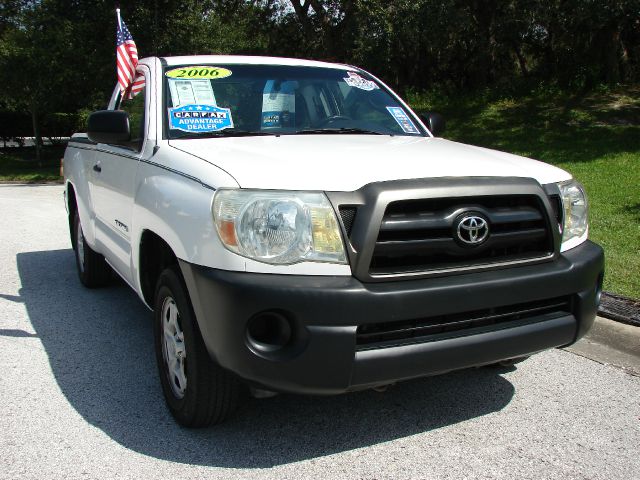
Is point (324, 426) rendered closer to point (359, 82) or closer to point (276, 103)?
point (276, 103)

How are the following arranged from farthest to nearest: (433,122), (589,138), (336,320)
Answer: (589,138) → (433,122) → (336,320)

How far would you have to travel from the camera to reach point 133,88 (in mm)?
4445

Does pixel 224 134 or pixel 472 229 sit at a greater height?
pixel 224 134

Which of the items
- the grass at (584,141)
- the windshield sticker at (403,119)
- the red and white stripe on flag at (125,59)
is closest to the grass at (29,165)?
the grass at (584,141)

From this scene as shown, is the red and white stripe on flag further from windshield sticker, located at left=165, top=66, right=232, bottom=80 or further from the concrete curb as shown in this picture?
the concrete curb

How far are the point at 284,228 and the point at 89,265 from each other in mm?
3499

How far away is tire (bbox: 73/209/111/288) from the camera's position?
17.9 ft

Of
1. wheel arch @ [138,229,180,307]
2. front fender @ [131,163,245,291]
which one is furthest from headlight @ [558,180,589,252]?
wheel arch @ [138,229,180,307]

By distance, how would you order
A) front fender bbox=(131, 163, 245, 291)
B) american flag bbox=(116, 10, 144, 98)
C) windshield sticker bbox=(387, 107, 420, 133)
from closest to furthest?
front fender bbox=(131, 163, 245, 291) < windshield sticker bbox=(387, 107, 420, 133) < american flag bbox=(116, 10, 144, 98)

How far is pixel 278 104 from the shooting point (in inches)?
158

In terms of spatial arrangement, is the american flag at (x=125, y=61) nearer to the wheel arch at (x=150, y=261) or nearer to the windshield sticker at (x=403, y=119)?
the wheel arch at (x=150, y=261)

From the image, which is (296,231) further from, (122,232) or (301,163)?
(122,232)

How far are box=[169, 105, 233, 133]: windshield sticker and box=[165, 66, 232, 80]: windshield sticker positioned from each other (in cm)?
30

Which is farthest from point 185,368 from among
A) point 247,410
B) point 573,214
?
point 573,214
